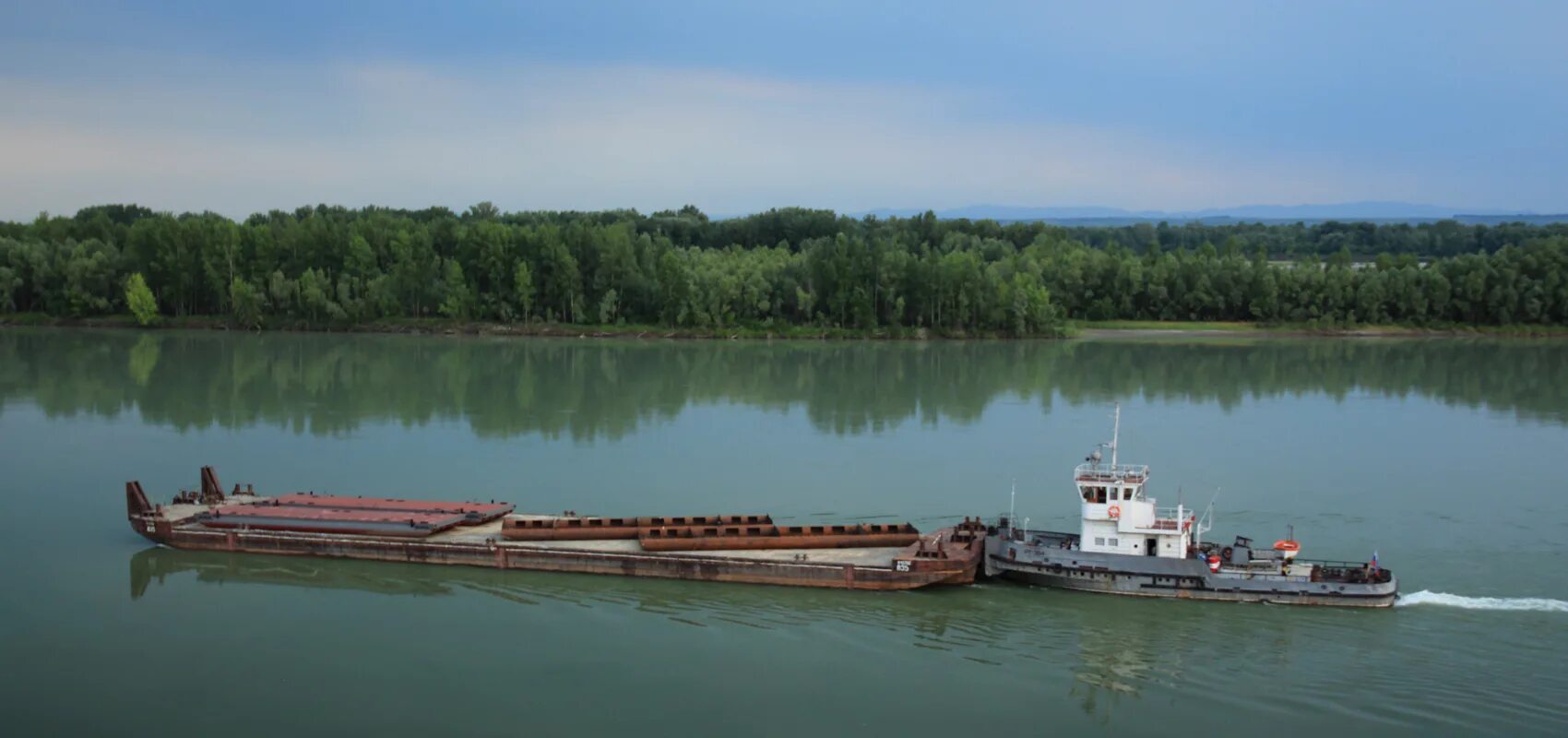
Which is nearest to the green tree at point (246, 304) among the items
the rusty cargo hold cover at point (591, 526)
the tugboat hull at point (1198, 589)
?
the rusty cargo hold cover at point (591, 526)

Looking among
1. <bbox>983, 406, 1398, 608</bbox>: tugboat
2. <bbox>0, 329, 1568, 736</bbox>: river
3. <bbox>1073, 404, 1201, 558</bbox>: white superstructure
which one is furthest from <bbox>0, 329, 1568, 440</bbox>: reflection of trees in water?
<bbox>1073, 404, 1201, 558</bbox>: white superstructure

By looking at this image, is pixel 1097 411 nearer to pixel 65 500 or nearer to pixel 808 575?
pixel 808 575

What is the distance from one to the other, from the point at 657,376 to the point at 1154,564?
41875 mm

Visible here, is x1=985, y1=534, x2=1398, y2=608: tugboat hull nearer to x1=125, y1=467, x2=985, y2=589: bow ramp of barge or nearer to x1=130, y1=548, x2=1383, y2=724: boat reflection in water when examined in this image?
x1=130, y1=548, x2=1383, y2=724: boat reflection in water

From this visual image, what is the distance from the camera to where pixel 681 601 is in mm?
25047

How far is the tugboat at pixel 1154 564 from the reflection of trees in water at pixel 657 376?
20.1m

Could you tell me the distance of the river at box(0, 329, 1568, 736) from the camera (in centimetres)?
1995

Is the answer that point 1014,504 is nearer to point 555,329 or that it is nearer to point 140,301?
point 555,329

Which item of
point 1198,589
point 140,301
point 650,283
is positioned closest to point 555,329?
point 650,283

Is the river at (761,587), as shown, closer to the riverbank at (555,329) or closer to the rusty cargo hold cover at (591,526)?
the rusty cargo hold cover at (591,526)

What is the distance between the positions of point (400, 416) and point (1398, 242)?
576ft

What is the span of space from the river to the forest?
1302 inches

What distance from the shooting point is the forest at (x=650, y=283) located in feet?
310

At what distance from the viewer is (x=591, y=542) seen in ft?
90.2
